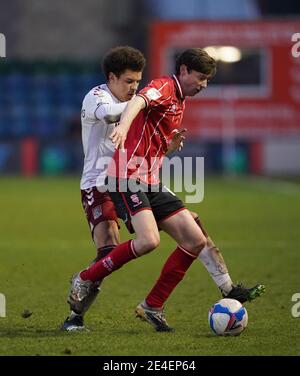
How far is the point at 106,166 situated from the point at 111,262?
0.77 metres

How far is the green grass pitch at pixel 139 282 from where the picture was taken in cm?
742

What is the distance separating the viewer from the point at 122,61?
8086 millimetres

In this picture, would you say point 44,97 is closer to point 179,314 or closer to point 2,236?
point 2,236

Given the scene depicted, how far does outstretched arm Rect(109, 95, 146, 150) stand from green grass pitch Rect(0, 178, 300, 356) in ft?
4.41

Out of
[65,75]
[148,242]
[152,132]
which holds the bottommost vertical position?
[148,242]

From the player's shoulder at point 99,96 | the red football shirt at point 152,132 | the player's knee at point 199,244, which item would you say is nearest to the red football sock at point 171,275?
the player's knee at point 199,244

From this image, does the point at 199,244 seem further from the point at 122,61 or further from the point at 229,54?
the point at 229,54

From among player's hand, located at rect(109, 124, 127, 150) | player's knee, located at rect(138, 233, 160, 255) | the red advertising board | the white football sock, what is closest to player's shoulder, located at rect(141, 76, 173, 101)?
player's hand, located at rect(109, 124, 127, 150)

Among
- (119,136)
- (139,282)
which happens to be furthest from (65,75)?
(119,136)

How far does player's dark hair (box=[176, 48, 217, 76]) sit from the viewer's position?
7.91m

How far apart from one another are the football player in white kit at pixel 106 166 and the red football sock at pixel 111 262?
0.11 meters

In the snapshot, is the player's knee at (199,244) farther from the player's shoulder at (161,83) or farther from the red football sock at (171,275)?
the player's shoulder at (161,83)

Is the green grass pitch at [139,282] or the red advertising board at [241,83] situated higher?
the red advertising board at [241,83]

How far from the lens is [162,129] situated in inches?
315
